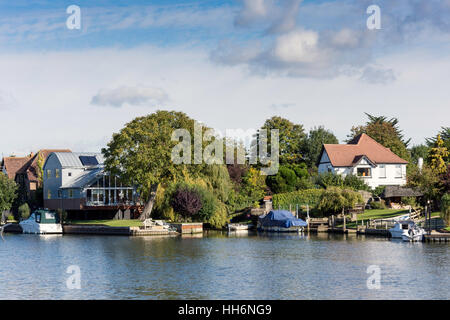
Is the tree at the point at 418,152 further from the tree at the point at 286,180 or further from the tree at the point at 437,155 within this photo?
the tree at the point at 286,180

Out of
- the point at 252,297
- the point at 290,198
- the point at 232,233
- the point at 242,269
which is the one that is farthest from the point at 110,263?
the point at 290,198

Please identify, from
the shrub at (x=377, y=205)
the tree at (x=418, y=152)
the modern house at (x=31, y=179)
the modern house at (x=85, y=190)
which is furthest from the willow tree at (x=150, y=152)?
the tree at (x=418, y=152)

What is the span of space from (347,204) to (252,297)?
4311cm

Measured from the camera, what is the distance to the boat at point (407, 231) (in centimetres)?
5791

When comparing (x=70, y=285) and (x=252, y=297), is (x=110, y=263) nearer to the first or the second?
(x=70, y=285)

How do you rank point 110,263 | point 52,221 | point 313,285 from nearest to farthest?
point 313,285, point 110,263, point 52,221

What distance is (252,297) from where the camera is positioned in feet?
109

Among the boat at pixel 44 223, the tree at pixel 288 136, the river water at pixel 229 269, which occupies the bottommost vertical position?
the river water at pixel 229 269

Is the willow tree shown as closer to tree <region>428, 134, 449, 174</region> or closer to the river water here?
the river water

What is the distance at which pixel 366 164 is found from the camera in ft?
312

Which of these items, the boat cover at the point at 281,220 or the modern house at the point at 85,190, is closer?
the boat cover at the point at 281,220

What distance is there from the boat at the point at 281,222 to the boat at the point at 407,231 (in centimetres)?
1361

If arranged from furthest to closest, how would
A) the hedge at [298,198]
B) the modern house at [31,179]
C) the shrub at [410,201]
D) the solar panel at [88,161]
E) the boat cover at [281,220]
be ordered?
the modern house at [31,179]
the solar panel at [88,161]
the hedge at [298,198]
the shrub at [410,201]
the boat cover at [281,220]

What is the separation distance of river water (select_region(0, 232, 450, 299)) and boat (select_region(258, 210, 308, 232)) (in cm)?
998
